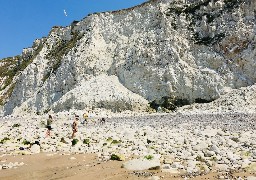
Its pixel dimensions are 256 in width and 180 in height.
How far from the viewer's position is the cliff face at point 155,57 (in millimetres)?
45281

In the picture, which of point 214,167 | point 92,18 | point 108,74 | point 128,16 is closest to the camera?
point 214,167

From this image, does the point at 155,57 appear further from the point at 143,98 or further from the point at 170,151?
the point at 170,151

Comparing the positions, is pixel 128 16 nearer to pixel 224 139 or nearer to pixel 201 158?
pixel 224 139

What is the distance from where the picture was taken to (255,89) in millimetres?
40406

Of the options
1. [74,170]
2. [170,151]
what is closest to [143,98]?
[170,151]

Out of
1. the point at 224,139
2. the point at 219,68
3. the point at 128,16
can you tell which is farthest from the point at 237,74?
the point at 224,139

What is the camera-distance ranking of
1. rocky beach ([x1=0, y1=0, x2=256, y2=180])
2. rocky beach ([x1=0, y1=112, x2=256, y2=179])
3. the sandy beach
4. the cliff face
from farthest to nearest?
the cliff face
rocky beach ([x1=0, y1=0, x2=256, y2=180])
rocky beach ([x1=0, y1=112, x2=256, y2=179])
the sandy beach

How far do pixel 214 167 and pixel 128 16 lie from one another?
4941cm

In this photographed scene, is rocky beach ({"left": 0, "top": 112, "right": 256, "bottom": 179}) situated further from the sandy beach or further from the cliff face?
the cliff face

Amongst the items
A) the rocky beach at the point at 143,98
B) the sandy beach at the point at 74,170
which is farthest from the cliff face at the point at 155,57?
the sandy beach at the point at 74,170

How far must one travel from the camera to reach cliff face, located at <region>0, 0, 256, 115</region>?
45.3 meters

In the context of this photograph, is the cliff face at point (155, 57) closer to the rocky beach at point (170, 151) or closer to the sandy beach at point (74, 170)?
the rocky beach at point (170, 151)

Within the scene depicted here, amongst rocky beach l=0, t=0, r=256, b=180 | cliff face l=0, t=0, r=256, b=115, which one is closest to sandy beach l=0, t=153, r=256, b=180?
rocky beach l=0, t=0, r=256, b=180

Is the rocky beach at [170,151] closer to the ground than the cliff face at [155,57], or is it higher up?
closer to the ground
